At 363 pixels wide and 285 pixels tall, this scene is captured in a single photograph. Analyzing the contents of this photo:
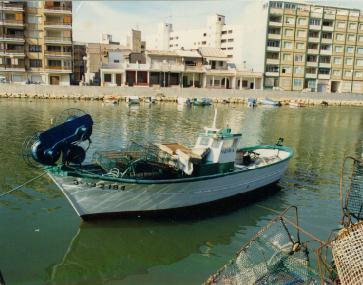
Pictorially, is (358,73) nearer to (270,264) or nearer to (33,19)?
(33,19)

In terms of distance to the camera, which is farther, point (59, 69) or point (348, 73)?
point (348, 73)

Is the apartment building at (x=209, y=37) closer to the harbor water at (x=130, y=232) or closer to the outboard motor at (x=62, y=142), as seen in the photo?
the harbor water at (x=130, y=232)

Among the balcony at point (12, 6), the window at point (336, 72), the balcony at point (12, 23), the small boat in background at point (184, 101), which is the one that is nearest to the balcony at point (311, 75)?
the window at point (336, 72)

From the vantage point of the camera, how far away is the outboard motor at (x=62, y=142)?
563 inches

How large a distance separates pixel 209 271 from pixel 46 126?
105ft

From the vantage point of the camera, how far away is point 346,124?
5412cm

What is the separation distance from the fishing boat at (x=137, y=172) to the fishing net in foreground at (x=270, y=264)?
19.3 feet

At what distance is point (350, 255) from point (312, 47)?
93623 mm

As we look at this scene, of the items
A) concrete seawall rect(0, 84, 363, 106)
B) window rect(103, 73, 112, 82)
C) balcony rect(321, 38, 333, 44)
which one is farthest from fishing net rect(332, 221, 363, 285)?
balcony rect(321, 38, 333, 44)

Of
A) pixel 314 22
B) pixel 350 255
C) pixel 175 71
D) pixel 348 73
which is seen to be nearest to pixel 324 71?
pixel 348 73

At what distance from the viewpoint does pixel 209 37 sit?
121875mm

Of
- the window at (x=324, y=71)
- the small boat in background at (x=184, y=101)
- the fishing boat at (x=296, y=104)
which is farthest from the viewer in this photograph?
the window at (x=324, y=71)

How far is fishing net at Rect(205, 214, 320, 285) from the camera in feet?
33.1

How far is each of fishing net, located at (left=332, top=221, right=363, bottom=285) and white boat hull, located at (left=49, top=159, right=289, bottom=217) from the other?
8.40m
